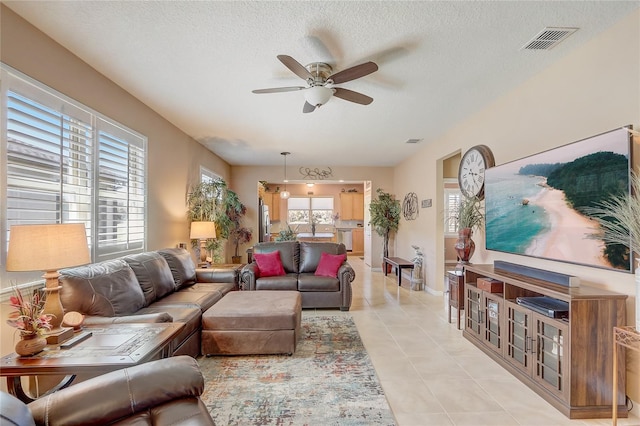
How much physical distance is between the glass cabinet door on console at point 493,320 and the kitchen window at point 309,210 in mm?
8362

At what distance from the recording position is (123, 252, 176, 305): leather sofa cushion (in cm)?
292

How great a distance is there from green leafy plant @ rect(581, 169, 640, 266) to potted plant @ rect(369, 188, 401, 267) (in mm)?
5028

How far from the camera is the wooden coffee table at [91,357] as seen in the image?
4.86ft

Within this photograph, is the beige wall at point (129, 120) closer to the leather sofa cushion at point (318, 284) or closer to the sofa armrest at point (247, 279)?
the sofa armrest at point (247, 279)

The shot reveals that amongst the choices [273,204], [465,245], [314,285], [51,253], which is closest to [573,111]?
[465,245]

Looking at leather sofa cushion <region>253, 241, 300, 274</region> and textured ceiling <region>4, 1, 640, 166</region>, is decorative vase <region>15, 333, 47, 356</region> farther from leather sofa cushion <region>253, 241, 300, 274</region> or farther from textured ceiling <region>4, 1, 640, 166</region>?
leather sofa cushion <region>253, 241, 300, 274</region>

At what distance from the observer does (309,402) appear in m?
2.16

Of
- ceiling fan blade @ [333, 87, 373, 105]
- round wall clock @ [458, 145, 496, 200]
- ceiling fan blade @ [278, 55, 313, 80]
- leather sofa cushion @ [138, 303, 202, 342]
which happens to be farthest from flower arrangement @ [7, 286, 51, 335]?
round wall clock @ [458, 145, 496, 200]

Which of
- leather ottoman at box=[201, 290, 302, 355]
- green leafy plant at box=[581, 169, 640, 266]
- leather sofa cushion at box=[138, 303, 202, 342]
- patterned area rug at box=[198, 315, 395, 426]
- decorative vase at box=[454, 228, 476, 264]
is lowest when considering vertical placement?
patterned area rug at box=[198, 315, 395, 426]

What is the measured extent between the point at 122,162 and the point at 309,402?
2.99m

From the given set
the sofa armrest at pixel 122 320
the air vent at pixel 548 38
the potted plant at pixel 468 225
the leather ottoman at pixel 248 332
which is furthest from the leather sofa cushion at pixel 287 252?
the air vent at pixel 548 38

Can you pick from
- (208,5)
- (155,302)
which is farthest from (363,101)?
(155,302)

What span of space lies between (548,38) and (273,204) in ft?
30.3

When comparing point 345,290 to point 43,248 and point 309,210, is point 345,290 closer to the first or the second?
point 43,248
